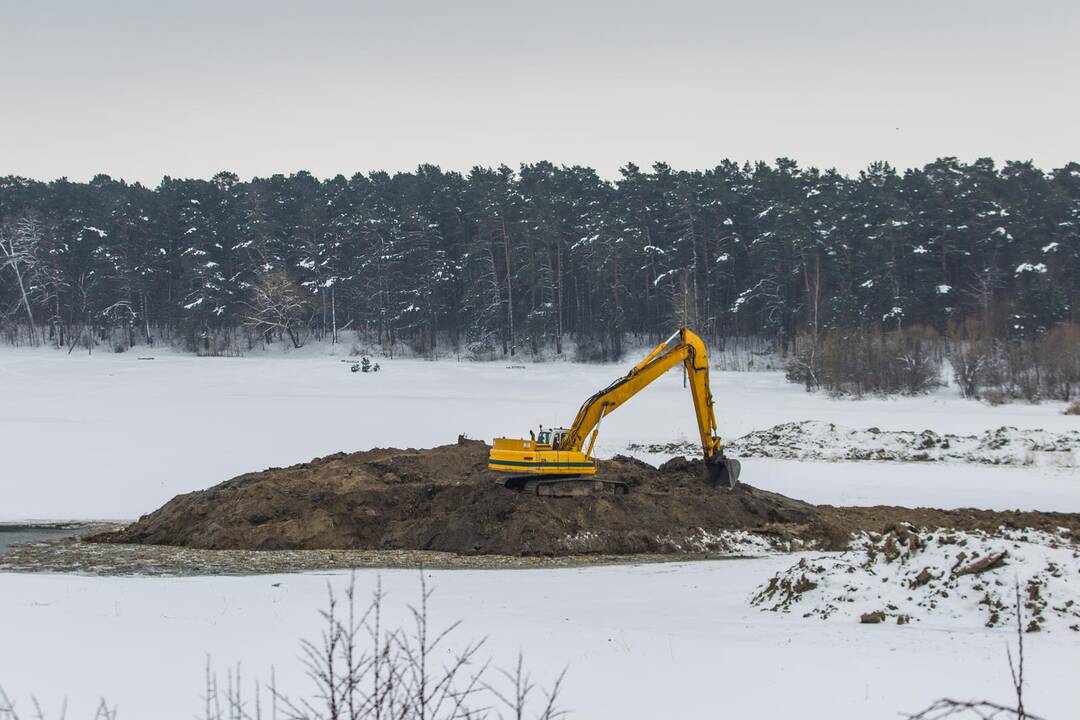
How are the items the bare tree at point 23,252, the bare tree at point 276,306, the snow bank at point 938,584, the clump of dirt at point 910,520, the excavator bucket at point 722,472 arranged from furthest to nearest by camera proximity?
the bare tree at point 23,252, the bare tree at point 276,306, the excavator bucket at point 722,472, the clump of dirt at point 910,520, the snow bank at point 938,584

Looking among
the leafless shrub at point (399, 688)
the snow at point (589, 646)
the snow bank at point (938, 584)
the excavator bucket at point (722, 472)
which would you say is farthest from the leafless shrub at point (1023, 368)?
the leafless shrub at point (399, 688)

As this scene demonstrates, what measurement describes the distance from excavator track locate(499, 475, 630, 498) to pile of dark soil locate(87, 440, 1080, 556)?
321mm

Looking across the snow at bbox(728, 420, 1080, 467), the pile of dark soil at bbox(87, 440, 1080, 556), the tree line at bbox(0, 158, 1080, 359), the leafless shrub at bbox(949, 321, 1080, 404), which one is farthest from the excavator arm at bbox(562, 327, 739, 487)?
the tree line at bbox(0, 158, 1080, 359)

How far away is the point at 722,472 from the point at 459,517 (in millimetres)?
5634

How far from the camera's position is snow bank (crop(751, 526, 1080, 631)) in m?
11.5

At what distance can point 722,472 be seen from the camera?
21406 millimetres

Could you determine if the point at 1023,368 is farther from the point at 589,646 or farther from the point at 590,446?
the point at 589,646

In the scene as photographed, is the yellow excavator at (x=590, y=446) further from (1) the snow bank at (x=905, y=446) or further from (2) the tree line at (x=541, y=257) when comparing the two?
(2) the tree line at (x=541, y=257)

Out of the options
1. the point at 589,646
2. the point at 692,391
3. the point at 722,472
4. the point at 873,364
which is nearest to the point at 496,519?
the point at 692,391

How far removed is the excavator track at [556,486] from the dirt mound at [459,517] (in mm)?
331

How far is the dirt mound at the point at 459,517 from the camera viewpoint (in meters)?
19.4

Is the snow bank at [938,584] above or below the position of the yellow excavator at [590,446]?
below

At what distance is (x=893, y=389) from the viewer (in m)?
47.5

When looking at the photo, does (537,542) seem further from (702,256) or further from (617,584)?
(702,256)
